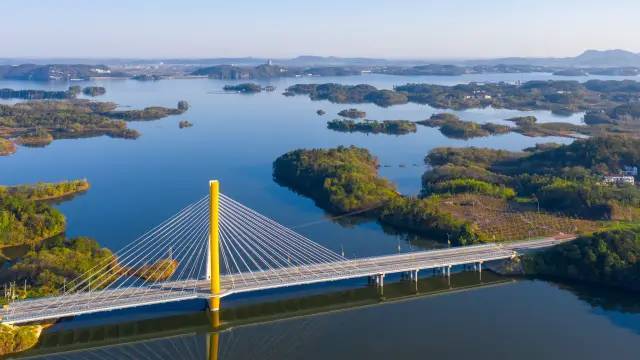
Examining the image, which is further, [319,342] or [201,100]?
[201,100]

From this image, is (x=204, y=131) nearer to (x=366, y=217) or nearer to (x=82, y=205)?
(x=82, y=205)

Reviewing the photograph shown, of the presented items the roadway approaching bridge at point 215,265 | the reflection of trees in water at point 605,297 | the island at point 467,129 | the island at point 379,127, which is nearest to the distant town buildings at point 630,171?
the roadway approaching bridge at point 215,265

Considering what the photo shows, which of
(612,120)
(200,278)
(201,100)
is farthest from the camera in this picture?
(201,100)

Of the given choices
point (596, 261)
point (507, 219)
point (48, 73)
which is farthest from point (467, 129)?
point (48, 73)

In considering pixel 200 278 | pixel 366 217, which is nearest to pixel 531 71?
pixel 366 217

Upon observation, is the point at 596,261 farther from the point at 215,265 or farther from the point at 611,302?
the point at 215,265

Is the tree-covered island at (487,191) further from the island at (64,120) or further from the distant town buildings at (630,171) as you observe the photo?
the island at (64,120)

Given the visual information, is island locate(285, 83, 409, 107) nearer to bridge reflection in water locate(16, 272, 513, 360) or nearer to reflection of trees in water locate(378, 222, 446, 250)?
reflection of trees in water locate(378, 222, 446, 250)
